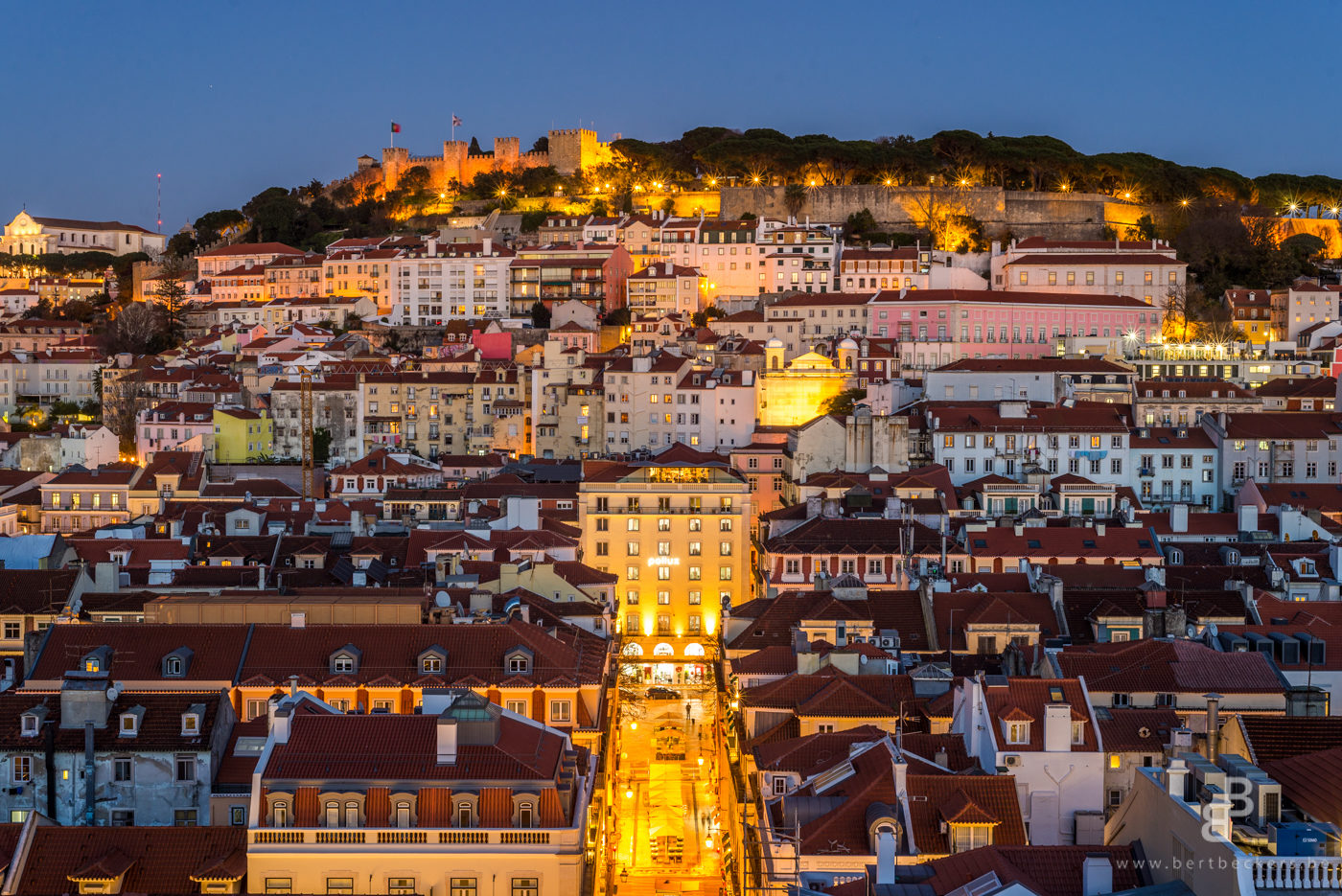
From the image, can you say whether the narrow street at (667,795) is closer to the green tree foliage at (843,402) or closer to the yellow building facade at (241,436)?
the green tree foliage at (843,402)

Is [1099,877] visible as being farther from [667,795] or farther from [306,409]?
[306,409]

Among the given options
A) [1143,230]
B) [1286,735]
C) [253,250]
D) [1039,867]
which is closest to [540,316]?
[253,250]

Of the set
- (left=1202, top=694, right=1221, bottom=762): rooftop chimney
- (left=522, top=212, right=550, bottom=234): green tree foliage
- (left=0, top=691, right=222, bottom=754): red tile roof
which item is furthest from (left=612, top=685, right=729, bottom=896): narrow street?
(left=522, top=212, right=550, bottom=234): green tree foliage

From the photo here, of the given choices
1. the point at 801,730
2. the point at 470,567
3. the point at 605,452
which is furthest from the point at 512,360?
the point at 801,730

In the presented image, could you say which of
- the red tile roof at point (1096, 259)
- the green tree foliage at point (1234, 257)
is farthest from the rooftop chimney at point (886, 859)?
the green tree foliage at point (1234, 257)

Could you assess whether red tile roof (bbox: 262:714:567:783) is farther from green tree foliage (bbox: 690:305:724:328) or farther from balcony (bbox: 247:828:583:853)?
green tree foliage (bbox: 690:305:724:328)

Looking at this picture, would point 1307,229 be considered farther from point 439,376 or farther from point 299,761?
point 299,761

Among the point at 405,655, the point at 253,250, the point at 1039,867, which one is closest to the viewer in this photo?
the point at 1039,867
